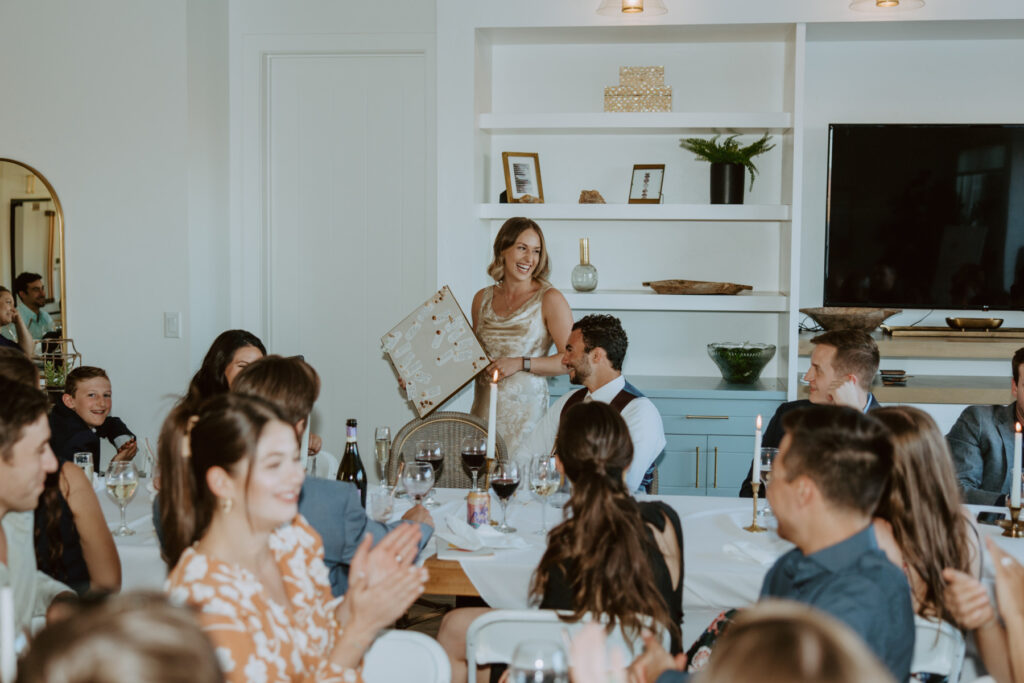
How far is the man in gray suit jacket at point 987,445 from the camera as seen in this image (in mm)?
3303

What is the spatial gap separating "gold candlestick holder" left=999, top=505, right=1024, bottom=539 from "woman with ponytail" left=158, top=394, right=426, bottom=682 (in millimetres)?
1664

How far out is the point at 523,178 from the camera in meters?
4.79

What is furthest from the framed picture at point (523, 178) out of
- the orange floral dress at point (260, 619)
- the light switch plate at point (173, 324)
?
the orange floral dress at point (260, 619)

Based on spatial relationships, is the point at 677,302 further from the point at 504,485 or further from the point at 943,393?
the point at 504,485

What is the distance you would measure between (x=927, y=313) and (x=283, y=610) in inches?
157

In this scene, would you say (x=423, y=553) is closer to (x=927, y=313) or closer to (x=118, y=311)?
(x=118, y=311)

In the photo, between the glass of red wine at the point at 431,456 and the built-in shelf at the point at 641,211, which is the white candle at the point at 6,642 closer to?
the glass of red wine at the point at 431,456

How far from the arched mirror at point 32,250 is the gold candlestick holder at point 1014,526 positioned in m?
4.03

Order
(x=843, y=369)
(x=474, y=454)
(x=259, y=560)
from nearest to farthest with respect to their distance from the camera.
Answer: (x=259, y=560) → (x=474, y=454) → (x=843, y=369)

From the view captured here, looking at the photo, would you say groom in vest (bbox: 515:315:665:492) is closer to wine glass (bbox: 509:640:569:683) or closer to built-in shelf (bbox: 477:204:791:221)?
built-in shelf (bbox: 477:204:791:221)

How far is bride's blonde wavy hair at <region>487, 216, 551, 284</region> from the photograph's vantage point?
4.20 meters

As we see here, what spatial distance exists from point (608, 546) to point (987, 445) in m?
1.92

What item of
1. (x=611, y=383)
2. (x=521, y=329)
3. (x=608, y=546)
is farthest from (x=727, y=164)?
(x=608, y=546)

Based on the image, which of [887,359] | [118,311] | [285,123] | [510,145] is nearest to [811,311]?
[887,359]
